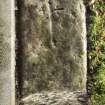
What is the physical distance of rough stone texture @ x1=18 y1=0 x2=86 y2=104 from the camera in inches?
124

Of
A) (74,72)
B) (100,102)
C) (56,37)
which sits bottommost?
(100,102)

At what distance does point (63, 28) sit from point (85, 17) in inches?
7.4

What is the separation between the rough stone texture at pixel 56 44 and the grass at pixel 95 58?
48mm

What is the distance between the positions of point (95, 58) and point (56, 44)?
1.03 ft

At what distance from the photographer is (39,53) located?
3.15 m

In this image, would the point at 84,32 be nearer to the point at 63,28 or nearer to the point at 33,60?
the point at 63,28

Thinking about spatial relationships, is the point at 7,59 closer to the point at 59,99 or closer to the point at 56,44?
the point at 56,44

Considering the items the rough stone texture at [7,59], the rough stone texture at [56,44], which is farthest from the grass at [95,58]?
the rough stone texture at [7,59]

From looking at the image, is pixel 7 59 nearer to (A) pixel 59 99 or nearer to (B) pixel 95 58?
(A) pixel 59 99

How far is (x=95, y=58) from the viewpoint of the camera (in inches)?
123

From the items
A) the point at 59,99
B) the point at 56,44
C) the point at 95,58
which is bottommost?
the point at 59,99

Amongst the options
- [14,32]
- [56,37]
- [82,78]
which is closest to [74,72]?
[82,78]

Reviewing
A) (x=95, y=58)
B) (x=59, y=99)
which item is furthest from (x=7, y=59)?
(x=95, y=58)

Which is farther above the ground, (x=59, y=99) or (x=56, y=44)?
(x=56, y=44)
